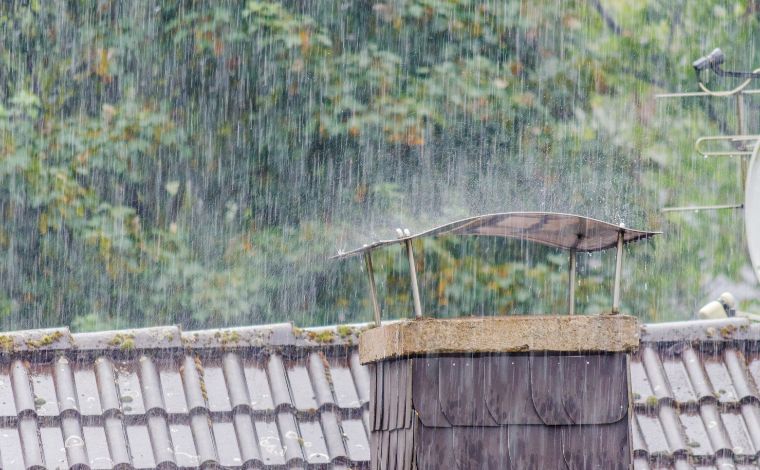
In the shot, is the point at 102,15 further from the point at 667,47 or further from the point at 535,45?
the point at 667,47

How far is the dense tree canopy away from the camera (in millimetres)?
12320

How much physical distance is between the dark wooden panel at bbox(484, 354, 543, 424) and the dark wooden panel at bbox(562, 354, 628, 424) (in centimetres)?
10

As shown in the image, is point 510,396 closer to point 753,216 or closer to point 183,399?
point 183,399

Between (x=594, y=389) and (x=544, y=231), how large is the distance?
0.53 metres

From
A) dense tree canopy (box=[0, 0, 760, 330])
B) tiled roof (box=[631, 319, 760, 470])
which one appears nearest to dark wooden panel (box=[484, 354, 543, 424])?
tiled roof (box=[631, 319, 760, 470])

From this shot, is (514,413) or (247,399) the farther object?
(247,399)

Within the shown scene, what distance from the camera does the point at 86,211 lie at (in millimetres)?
12570

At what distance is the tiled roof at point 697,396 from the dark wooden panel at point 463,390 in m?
1.39

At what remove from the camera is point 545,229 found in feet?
11.8

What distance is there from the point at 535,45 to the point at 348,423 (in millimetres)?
9848

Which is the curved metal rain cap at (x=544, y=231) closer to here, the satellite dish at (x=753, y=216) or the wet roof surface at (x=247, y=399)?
the wet roof surface at (x=247, y=399)

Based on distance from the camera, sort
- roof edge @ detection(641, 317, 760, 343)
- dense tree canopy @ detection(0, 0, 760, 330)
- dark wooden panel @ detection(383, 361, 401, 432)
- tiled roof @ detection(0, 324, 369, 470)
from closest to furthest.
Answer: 1. dark wooden panel @ detection(383, 361, 401, 432)
2. tiled roof @ detection(0, 324, 369, 470)
3. roof edge @ detection(641, 317, 760, 343)
4. dense tree canopy @ detection(0, 0, 760, 330)

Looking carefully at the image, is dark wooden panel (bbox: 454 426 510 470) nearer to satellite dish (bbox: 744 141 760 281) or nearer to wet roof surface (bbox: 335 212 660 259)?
wet roof surface (bbox: 335 212 660 259)

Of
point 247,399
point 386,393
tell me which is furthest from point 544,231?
point 247,399
